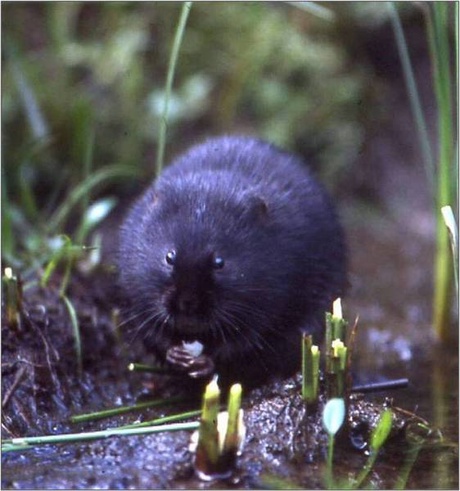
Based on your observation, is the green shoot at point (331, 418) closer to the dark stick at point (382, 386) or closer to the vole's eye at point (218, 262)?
the dark stick at point (382, 386)

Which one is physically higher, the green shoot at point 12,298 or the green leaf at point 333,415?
the green shoot at point 12,298

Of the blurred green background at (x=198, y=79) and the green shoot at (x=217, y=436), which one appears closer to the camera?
the green shoot at (x=217, y=436)

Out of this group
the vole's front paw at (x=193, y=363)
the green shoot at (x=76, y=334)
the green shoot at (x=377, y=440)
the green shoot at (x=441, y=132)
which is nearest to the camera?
the green shoot at (x=377, y=440)

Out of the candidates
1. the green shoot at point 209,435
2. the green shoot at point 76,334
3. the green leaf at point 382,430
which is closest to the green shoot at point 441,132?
the green shoot at point 76,334

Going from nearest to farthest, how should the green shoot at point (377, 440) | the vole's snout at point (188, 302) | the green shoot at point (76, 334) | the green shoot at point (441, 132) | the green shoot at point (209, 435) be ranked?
the green shoot at point (209, 435)
the green shoot at point (377, 440)
the vole's snout at point (188, 302)
the green shoot at point (76, 334)
the green shoot at point (441, 132)

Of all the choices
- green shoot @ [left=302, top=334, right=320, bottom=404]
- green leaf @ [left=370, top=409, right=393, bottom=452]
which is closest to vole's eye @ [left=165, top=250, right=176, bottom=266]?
green shoot @ [left=302, top=334, right=320, bottom=404]

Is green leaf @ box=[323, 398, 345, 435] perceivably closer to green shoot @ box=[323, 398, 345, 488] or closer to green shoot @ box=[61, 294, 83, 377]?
green shoot @ box=[323, 398, 345, 488]

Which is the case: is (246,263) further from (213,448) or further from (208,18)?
(208,18)

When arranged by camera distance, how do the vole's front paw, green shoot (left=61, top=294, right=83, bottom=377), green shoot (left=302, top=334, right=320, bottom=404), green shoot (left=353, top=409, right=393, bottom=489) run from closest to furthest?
green shoot (left=353, top=409, right=393, bottom=489) < green shoot (left=302, top=334, right=320, bottom=404) < the vole's front paw < green shoot (left=61, top=294, right=83, bottom=377)
